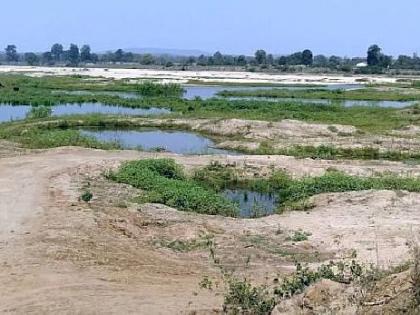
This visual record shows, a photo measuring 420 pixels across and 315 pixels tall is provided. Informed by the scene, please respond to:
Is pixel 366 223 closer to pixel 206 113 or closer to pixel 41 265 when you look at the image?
pixel 41 265

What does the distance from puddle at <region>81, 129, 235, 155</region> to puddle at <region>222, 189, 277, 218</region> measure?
285 inches

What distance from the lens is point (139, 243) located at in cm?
1505

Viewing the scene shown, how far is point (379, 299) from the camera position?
8.45 meters

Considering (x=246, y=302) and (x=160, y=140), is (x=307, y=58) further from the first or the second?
(x=246, y=302)

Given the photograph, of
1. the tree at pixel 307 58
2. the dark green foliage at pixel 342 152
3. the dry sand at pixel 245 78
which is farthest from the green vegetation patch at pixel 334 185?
the tree at pixel 307 58

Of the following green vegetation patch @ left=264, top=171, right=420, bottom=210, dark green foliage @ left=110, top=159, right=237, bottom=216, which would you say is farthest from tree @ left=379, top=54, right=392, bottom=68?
dark green foliage @ left=110, top=159, right=237, bottom=216

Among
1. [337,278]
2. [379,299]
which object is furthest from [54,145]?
[379,299]

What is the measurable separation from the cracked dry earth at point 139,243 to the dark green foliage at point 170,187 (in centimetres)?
66

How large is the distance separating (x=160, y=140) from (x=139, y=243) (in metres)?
19.6

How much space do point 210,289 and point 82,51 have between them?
18583 centimetres

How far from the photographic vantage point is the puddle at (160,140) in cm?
3073

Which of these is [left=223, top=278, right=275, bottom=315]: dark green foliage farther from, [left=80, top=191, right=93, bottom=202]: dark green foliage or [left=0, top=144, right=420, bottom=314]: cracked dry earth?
[left=80, top=191, right=93, bottom=202]: dark green foliage

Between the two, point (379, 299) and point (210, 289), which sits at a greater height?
point (379, 299)

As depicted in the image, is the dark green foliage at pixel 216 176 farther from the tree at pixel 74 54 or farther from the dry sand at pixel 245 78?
the tree at pixel 74 54
